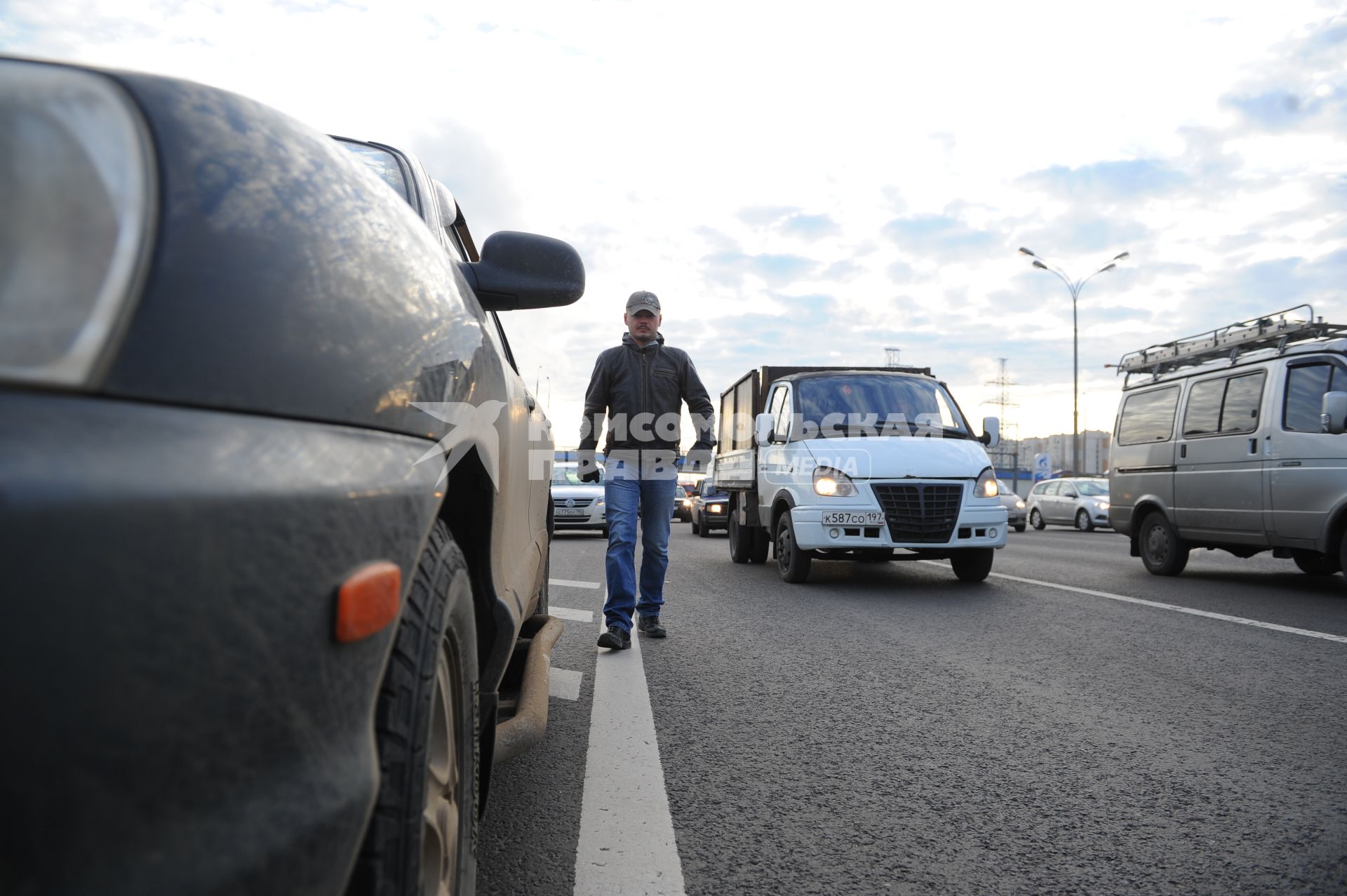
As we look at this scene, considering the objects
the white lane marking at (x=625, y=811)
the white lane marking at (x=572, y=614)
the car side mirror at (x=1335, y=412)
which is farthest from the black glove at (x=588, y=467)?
the car side mirror at (x=1335, y=412)

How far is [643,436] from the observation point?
5.82 m

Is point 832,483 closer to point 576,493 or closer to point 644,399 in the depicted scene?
point 644,399

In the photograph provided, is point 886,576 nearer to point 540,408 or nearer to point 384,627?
point 540,408

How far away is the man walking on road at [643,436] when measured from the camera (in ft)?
18.9

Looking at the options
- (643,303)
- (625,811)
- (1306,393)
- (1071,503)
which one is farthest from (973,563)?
(1071,503)

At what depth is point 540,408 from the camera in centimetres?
388

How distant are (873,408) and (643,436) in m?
4.16

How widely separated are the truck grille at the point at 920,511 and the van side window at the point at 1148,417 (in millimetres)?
3335

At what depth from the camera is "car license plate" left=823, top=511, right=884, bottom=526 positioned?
27.1 feet

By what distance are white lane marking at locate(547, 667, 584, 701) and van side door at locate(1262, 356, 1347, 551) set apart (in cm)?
668

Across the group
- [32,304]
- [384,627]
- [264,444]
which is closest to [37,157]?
[32,304]

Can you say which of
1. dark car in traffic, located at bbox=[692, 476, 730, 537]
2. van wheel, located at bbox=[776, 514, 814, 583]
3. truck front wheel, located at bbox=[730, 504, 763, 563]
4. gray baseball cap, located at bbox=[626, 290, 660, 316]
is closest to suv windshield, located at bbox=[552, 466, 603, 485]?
dark car in traffic, located at bbox=[692, 476, 730, 537]

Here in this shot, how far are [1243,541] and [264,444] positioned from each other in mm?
9858

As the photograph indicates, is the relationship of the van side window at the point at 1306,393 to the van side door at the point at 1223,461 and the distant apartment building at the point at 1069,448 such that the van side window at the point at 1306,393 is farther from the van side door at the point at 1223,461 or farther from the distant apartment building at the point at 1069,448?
the distant apartment building at the point at 1069,448
